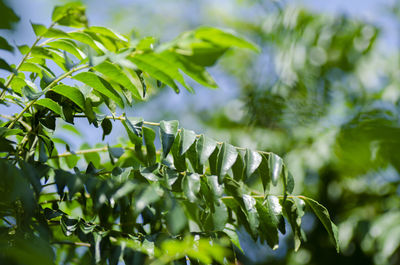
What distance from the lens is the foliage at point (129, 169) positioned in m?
0.53

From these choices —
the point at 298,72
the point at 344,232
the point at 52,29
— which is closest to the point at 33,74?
the point at 52,29

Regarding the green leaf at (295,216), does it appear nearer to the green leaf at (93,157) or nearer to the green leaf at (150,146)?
the green leaf at (150,146)

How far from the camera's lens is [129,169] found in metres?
0.70

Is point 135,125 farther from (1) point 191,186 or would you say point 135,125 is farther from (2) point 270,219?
(2) point 270,219

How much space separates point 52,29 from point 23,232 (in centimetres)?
32

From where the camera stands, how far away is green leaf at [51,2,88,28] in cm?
62

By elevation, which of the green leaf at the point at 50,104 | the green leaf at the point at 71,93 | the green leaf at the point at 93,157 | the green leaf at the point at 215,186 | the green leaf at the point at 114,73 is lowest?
the green leaf at the point at 93,157

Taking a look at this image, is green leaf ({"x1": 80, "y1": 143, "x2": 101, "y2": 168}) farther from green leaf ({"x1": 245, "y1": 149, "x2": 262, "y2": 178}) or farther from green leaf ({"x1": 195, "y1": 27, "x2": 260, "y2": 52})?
green leaf ({"x1": 195, "y1": 27, "x2": 260, "y2": 52})

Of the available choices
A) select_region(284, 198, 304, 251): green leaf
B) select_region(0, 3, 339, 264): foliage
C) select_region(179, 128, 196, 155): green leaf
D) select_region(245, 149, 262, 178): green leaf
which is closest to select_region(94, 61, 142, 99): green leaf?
select_region(0, 3, 339, 264): foliage

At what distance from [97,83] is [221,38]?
257mm

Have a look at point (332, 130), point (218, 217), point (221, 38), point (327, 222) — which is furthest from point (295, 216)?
point (332, 130)

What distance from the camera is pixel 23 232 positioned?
1.82 feet

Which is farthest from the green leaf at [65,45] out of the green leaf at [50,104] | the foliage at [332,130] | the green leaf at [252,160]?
the foliage at [332,130]

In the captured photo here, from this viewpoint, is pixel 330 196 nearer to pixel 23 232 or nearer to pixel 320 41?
pixel 320 41
